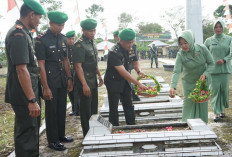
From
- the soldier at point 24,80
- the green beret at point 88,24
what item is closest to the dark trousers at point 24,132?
the soldier at point 24,80

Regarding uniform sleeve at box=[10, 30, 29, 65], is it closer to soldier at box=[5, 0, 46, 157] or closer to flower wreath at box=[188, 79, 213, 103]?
soldier at box=[5, 0, 46, 157]

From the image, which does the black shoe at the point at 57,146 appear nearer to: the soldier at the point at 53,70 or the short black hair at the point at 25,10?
the soldier at the point at 53,70

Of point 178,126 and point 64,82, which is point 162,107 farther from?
point 64,82

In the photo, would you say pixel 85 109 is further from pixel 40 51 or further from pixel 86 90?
pixel 40 51

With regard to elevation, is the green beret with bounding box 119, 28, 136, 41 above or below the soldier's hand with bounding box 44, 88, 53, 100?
above

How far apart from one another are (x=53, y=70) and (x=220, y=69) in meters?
3.33

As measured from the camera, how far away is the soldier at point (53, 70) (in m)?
3.57

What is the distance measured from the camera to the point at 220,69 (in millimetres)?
4918

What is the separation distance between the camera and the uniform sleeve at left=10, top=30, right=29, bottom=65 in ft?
8.34

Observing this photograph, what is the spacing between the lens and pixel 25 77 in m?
2.59

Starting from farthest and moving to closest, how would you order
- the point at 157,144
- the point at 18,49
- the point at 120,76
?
the point at 120,76, the point at 157,144, the point at 18,49

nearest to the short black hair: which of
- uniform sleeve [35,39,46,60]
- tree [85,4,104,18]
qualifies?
uniform sleeve [35,39,46,60]

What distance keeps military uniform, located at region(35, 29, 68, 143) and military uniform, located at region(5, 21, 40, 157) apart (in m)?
0.71

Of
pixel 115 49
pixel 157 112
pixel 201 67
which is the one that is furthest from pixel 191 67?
pixel 157 112
